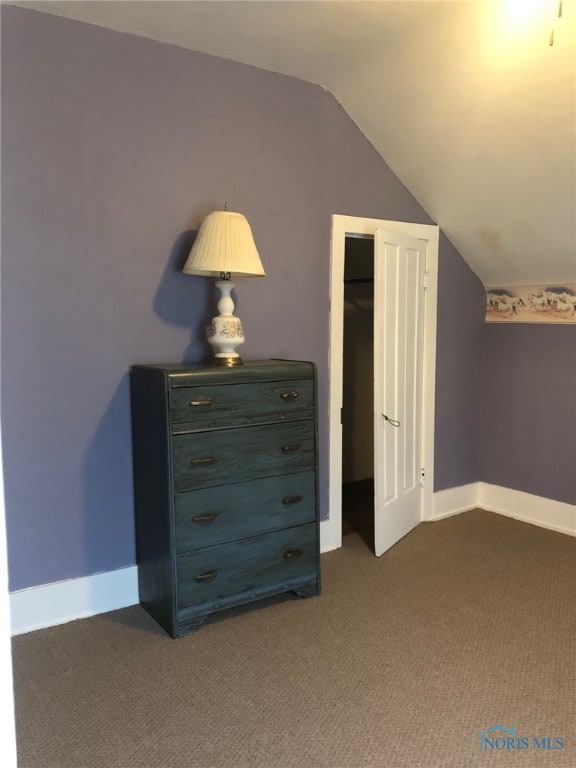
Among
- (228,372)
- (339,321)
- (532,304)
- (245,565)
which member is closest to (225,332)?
(228,372)

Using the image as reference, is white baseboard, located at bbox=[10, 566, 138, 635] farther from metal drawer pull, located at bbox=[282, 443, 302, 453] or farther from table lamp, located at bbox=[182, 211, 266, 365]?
table lamp, located at bbox=[182, 211, 266, 365]

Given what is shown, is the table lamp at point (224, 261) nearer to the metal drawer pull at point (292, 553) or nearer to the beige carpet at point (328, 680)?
the metal drawer pull at point (292, 553)

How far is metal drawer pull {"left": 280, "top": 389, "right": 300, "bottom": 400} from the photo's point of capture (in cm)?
288

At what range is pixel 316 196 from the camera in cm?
341

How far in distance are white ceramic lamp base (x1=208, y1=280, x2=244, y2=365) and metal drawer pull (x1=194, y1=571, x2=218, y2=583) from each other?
37.1 inches

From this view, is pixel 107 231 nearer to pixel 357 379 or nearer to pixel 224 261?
pixel 224 261

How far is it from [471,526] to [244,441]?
1994mm

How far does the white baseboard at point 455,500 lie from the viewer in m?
4.19

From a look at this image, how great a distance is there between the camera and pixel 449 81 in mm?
2932

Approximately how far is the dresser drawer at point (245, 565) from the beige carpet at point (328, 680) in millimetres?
154

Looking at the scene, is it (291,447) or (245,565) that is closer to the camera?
(245,565)

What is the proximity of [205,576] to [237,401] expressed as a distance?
0.78m

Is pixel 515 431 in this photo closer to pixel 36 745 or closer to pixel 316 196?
pixel 316 196

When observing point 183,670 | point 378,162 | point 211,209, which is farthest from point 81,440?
point 378,162
